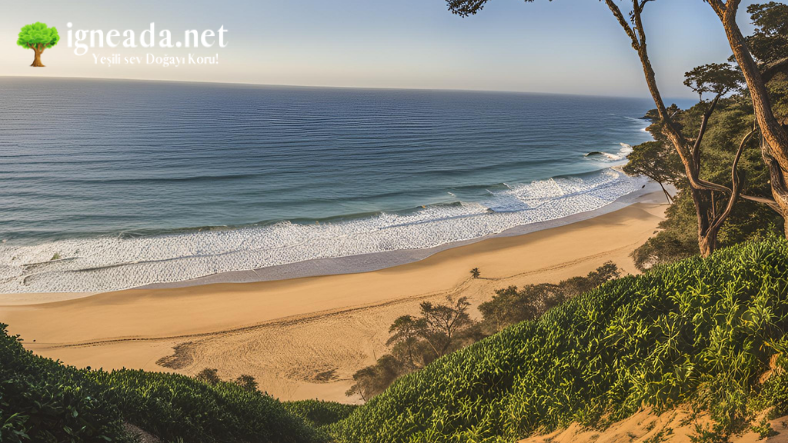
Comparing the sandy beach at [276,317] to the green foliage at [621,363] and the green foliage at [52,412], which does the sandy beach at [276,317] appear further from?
the green foliage at [52,412]

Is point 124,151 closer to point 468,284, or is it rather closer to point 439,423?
point 468,284

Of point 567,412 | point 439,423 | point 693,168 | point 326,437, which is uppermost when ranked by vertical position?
point 693,168

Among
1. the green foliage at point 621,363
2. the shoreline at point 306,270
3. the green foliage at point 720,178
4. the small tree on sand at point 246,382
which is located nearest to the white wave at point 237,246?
the shoreline at point 306,270

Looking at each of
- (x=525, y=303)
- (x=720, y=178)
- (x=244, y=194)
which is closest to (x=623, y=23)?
(x=720, y=178)

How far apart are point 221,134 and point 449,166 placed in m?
42.2

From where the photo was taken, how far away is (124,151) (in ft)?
173

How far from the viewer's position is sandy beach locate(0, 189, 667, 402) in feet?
56.0

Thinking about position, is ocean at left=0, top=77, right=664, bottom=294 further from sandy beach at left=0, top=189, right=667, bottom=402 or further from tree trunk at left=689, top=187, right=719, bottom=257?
tree trunk at left=689, top=187, right=719, bottom=257

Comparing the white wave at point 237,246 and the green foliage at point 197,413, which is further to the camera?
the white wave at point 237,246

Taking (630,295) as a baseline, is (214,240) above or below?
below

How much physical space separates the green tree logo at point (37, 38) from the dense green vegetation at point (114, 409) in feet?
143

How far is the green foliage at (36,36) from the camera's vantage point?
35.5 meters

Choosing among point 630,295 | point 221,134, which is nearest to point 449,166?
point 221,134

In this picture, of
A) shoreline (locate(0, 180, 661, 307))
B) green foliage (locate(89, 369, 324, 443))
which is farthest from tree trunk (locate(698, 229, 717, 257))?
shoreline (locate(0, 180, 661, 307))
